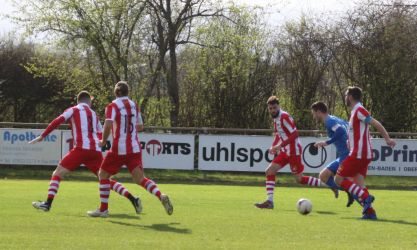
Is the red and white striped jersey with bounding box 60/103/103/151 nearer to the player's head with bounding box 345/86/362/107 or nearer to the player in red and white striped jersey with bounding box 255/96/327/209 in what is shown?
the player in red and white striped jersey with bounding box 255/96/327/209

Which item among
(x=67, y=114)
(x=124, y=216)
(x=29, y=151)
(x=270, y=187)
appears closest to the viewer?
(x=124, y=216)

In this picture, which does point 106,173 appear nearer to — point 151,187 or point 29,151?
point 151,187

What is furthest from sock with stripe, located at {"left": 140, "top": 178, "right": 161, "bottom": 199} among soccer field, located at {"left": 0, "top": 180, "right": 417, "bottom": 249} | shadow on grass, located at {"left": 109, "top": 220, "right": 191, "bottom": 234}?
shadow on grass, located at {"left": 109, "top": 220, "right": 191, "bottom": 234}

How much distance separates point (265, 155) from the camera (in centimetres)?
2381

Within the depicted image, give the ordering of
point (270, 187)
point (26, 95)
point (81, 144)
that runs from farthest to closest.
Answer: point (26, 95) → point (270, 187) → point (81, 144)

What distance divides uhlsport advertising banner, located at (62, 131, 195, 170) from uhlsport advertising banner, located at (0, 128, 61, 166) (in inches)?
11.0

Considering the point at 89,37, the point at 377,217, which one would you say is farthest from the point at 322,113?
the point at 89,37

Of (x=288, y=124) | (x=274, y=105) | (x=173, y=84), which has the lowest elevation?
(x=288, y=124)

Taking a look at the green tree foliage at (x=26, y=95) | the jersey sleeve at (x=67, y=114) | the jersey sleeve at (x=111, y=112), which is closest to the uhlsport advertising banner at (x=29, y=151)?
the green tree foliage at (x=26, y=95)

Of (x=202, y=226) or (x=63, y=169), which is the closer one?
(x=202, y=226)

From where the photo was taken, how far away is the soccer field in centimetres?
810

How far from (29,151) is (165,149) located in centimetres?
418

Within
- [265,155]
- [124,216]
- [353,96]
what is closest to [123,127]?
[124,216]

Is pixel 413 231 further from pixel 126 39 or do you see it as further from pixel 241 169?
pixel 126 39
